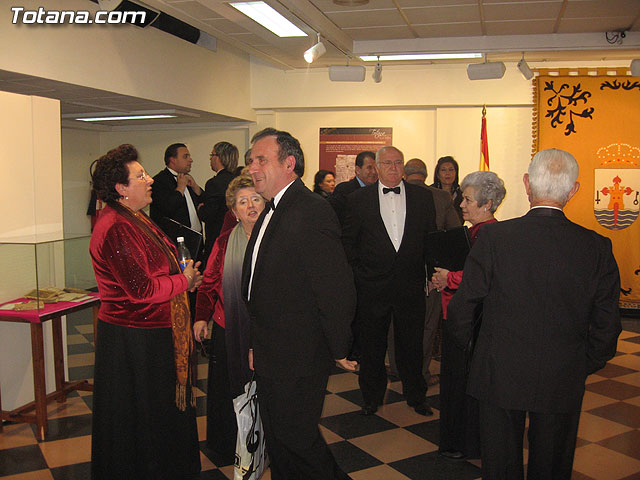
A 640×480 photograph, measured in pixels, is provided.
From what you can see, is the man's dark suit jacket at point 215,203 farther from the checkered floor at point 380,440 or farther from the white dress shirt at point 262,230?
the white dress shirt at point 262,230

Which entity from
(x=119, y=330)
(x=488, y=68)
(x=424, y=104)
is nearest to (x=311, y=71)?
(x=424, y=104)

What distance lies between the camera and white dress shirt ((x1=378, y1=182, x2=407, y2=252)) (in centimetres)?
401

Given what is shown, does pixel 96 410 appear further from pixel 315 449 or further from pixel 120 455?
pixel 315 449

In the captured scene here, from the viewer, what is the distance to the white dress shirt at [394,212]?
401 cm

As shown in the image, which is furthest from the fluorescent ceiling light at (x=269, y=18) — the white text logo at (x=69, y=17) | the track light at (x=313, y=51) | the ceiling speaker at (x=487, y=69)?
the ceiling speaker at (x=487, y=69)

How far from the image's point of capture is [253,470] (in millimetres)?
2699

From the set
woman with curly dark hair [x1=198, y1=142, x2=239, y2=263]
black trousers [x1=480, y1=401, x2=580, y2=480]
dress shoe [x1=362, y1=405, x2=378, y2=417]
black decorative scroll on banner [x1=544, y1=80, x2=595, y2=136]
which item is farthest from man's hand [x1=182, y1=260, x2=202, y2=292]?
black decorative scroll on banner [x1=544, y1=80, x2=595, y2=136]

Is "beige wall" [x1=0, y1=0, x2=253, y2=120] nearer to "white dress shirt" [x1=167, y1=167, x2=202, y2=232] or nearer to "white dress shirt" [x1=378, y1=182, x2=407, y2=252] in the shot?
"white dress shirt" [x1=167, y1=167, x2=202, y2=232]

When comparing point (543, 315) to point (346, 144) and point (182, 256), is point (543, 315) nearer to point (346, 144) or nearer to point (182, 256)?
point (182, 256)

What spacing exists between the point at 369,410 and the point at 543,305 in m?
2.23

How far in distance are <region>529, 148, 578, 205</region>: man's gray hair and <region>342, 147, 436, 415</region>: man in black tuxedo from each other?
178 cm

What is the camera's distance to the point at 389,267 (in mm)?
3904

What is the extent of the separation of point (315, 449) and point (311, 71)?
7.04m

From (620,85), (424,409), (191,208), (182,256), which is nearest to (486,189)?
(182,256)
